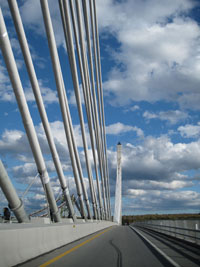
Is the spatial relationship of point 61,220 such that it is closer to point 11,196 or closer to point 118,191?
point 11,196

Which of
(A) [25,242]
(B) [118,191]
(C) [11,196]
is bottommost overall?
(A) [25,242]

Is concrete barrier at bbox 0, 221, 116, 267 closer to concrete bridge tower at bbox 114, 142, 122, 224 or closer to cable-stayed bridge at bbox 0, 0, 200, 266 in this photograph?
cable-stayed bridge at bbox 0, 0, 200, 266

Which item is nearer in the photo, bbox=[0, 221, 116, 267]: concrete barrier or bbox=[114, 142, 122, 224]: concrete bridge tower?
bbox=[0, 221, 116, 267]: concrete barrier

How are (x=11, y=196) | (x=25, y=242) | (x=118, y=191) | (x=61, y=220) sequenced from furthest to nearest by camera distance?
(x=118, y=191), (x=61, y=220), (x=11, y=196), (x=25, y=242)

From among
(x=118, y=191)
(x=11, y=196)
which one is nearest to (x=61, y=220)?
(x=11, y=196)

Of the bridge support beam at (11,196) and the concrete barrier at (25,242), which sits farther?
the bridge support beam at (11,196)

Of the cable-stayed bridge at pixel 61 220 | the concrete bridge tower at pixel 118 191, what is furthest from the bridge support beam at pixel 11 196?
the concrete bridge tower at pixel 118 191

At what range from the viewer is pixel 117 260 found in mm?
8266

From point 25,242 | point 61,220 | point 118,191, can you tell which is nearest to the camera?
point 25,242

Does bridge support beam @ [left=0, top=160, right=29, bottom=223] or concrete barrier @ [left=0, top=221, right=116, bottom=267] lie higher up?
bridge support beam @ [left=0, top=160, right=29, bottom=223]

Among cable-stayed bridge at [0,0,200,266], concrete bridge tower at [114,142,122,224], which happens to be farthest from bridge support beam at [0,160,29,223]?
concrete bridge tower at [114,142,122,224]

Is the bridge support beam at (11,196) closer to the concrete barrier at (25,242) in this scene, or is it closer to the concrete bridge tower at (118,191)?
the concrete barrier at (25,242)

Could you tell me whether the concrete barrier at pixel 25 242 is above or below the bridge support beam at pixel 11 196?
below

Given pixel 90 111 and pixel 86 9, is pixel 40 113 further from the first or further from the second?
pixel 90 111
